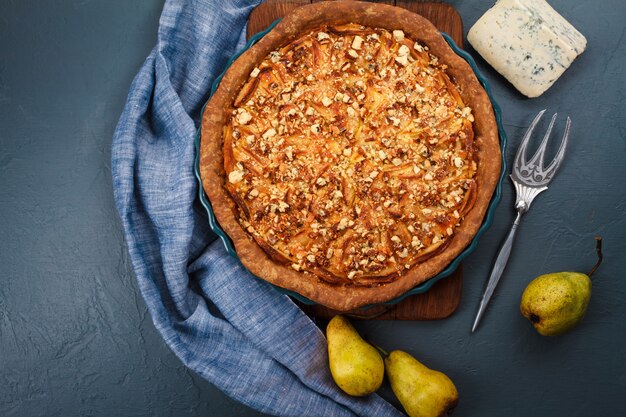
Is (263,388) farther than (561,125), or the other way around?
(561,125)

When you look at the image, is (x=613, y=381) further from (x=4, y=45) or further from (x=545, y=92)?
(x=4, y=45)

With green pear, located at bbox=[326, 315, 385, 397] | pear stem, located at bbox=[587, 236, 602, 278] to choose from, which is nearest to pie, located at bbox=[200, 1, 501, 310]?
green pear, located at bbox=[326, 315, 385, 397]

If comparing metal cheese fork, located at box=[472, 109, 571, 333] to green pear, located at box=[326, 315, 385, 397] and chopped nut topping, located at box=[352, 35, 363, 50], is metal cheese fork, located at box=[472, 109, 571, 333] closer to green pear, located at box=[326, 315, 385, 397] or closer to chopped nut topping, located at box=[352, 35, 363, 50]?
green pear, located at box=[326, 315, 385, 397]

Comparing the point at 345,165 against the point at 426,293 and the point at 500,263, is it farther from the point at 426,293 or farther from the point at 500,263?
the point at 500,263

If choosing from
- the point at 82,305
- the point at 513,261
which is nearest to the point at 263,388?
the point at 82,305

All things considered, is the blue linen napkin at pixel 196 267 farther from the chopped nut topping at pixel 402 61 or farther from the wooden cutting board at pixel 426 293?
the chopped nut topping at pixel 402 61

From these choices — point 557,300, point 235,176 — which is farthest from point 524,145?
point 235,176

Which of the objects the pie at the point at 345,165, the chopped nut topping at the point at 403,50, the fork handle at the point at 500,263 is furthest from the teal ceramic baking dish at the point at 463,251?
the fork handle at the point at 500,263
